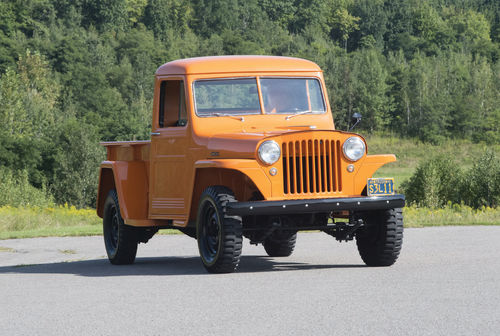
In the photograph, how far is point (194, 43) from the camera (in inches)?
6914

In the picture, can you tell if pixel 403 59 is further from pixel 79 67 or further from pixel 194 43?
pixel 79 67

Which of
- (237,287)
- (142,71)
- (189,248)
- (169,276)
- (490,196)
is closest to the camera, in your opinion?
(237,287)

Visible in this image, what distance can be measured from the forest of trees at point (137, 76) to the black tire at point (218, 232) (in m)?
67.8

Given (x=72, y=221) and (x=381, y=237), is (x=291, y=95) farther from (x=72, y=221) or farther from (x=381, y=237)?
(x=72, y=221)

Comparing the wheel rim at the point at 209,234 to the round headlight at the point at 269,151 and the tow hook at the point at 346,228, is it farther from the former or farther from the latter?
the tow hook at the point at 346,228

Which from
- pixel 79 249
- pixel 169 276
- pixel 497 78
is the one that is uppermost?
pixel 169 276

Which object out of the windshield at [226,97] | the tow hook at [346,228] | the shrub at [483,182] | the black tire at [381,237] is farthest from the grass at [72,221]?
the shrub at [483,182]

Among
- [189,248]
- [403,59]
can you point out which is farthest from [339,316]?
[403,59]

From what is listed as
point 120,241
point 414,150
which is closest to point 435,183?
point 414,150

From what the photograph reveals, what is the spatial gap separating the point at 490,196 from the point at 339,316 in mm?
67176

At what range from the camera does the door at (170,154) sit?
1139 centimetres

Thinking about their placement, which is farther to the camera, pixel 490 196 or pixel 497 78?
pixel 497 78

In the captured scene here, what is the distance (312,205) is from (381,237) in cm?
128

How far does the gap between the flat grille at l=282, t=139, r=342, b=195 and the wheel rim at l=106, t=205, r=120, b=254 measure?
371cm
